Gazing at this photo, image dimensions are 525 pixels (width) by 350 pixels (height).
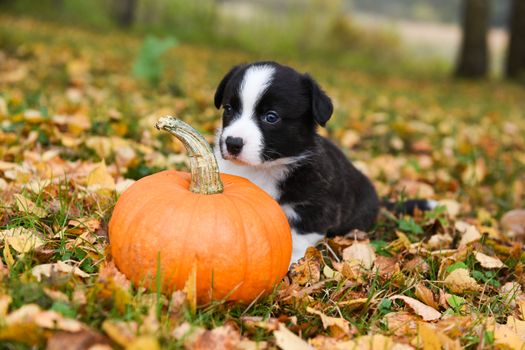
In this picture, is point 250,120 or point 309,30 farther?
point 309,30

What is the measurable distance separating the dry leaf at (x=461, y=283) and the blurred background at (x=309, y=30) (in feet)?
44.3

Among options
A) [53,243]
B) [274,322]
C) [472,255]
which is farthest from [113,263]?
[472,255]

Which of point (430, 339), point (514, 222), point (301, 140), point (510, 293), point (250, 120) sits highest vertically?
point (250, 120)

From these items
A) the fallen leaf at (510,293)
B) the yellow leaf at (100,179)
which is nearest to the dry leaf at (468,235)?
the fallen leaf at (510,293)

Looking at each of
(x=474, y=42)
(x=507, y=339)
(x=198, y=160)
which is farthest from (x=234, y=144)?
(x=474, y=42)

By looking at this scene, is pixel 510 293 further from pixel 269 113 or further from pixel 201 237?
pixel 201 237

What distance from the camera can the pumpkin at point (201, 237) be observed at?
2041 millimetres

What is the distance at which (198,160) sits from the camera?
2.30 metres

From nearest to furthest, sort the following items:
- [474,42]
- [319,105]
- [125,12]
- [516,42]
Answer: [319,105], [474,42], [516,42], [125,12]

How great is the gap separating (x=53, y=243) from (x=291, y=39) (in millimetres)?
19169

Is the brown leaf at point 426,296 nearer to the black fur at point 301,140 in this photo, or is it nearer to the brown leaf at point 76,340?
the black fur at point 301,140

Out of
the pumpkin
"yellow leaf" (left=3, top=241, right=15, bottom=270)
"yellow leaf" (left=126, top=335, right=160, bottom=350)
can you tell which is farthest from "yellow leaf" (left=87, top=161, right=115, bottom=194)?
"yellow leaf" (left=126, top=335, right=160, bottom=350)

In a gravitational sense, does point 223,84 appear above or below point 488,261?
above

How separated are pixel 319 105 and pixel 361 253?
0.79 metres
